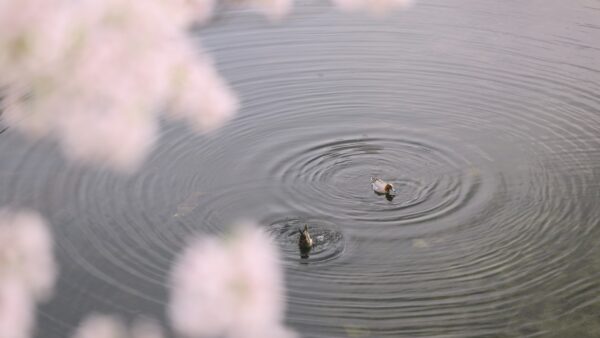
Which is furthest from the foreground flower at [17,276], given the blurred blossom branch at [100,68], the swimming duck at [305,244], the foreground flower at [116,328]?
the swimming duck at [305,244]

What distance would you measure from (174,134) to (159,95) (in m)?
4.60

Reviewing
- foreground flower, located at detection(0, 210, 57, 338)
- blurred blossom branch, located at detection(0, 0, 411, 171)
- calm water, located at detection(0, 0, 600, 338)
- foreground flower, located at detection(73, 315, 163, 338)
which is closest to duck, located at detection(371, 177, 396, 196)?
calm water, located at detection(0, 0, 600, 338)

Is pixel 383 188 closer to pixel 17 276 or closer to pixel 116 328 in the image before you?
pixel 116 328

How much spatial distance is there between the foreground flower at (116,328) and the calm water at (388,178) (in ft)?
0.30

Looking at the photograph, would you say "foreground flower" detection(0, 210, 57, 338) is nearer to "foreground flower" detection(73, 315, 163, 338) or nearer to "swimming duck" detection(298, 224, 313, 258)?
"foreground flower" detection(73, 315, 163, 338)

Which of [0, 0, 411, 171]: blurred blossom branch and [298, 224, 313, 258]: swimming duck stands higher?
[298, 224, 313, 258]: swimming duck

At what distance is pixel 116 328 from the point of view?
15.0 feet

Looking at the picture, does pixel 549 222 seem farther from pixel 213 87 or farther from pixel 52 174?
pixel 52 174

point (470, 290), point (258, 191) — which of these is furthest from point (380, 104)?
point (470, 290)

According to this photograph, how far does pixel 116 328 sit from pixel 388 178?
2.70 metres

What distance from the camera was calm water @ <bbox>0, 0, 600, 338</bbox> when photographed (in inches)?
190

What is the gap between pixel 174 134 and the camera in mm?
7031

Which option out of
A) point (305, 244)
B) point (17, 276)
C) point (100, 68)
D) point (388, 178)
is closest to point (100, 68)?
point (100, 68)

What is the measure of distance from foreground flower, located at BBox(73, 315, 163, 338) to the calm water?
0.30ft
